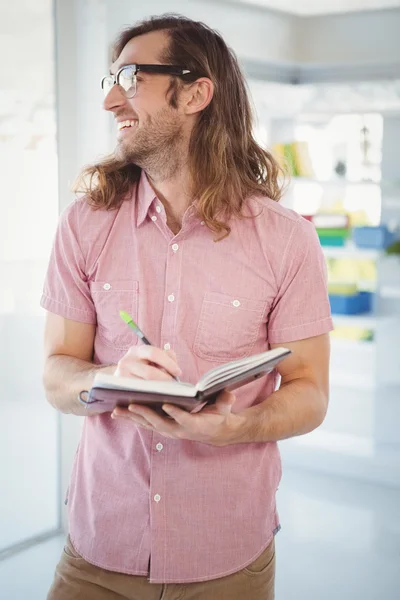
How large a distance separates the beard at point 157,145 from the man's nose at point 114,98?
7 cm

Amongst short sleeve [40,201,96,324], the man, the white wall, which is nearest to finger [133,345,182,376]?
the man

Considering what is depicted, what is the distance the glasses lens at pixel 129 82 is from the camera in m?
1.76

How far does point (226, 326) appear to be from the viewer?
1700 millimetres

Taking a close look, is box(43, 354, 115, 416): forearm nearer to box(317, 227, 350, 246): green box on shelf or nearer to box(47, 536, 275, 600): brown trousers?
box(47, 536, 275, 600): brown trousers

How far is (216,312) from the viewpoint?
1.71 meters

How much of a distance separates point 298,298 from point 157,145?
16.1 inches

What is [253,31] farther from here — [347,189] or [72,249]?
[72,249]

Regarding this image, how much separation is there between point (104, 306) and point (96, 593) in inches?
21.4

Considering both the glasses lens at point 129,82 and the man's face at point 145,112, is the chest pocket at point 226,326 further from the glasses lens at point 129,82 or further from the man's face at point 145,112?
the glasses lens at point 129,82

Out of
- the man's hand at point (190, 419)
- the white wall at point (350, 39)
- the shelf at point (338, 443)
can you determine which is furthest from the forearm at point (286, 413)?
the white wall at point (350, 39)

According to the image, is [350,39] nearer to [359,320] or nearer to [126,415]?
[359,320]

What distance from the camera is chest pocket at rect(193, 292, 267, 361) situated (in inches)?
67.0

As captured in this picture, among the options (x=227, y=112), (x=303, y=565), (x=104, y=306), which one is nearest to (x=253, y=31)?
(x=303, y=565)

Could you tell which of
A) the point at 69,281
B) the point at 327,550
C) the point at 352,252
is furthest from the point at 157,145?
the point at 352,252
